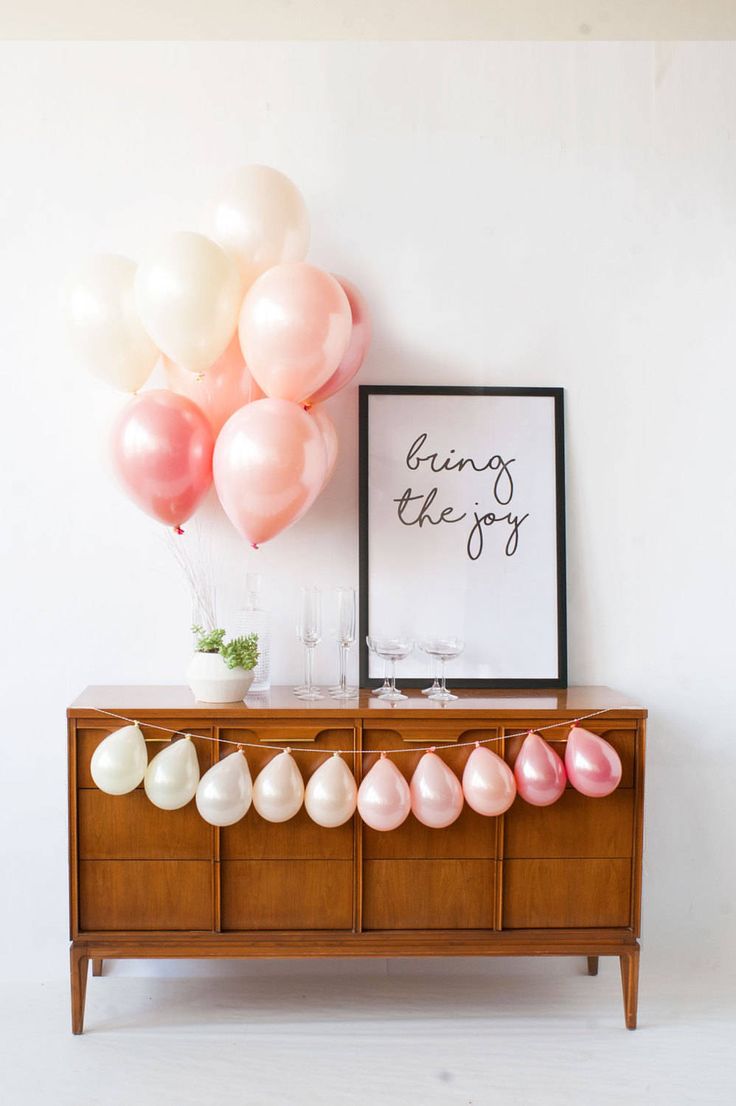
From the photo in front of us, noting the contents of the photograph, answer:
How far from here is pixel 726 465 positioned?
2473 millimetres

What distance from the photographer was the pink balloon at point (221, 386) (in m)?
2.10

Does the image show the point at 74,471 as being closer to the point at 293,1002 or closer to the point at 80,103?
the point at 80,103

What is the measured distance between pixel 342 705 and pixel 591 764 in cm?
57

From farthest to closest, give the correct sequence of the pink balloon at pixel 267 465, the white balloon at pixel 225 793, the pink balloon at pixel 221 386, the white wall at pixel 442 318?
the white wall at pixel 442 318, the pink balloon at pixel 221 386, the white balloon at pixel 225 793, the pink balloon at pixel 267 465

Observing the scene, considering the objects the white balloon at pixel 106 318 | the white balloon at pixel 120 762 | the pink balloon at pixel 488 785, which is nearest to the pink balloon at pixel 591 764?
the pink balloon at pixel 488 785

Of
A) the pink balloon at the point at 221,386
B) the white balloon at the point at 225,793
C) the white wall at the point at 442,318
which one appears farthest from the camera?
the white wall at the point at 442,318

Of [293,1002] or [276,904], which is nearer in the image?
[276,904]

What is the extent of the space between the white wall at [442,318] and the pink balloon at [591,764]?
44 cm

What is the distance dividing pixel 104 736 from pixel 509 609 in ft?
3.49

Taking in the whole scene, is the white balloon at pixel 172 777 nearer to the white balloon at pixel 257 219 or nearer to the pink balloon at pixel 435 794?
Answer: the pink balloon at pixel 435 794

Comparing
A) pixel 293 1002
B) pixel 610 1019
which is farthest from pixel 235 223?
pixel 610 1019

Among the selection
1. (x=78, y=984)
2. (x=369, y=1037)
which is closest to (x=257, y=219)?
(x=78, y=984)

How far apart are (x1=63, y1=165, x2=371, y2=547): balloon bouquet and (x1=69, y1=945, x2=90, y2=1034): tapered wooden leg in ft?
3.26

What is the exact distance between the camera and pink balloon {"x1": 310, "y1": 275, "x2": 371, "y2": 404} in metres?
2.12
